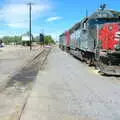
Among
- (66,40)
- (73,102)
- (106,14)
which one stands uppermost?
(106,14)

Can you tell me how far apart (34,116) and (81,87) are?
4.95 meters

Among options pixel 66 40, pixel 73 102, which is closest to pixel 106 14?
pixel 73 102

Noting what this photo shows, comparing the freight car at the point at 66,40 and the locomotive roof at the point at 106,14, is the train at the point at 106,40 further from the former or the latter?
the freight car at the point at 66,40

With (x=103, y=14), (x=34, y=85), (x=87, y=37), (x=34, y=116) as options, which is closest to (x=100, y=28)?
(x=103, y=14)

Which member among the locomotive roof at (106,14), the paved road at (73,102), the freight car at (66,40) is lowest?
the paved road at (73,102)

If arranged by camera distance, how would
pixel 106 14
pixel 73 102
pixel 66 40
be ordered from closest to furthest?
1. pixel 73 102
2. pixel 106 14
3. pixel 66 40

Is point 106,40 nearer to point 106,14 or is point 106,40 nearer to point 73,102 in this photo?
point 106,14

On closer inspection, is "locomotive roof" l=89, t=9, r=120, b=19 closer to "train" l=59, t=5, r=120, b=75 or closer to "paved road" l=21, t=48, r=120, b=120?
"train" l=59, t=5, r=120, b=75

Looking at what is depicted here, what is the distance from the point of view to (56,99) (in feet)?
31.8

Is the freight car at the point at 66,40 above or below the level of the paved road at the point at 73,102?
above

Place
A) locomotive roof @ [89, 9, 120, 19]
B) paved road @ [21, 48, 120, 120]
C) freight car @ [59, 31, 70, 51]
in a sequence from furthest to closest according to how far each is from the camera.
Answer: freight car @ [59, 31, 70, 51], locomotive roof @ [89, 9, 120, 19], paved road @ [21, 48, 120, 120]

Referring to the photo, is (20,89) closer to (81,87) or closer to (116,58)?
(81,87)

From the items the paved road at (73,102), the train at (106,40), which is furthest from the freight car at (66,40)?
the paved road at (73,102)

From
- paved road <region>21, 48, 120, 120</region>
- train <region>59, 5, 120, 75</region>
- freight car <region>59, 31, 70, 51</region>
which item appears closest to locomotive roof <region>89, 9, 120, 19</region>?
train <region>59, 5, 120, 75</region>
